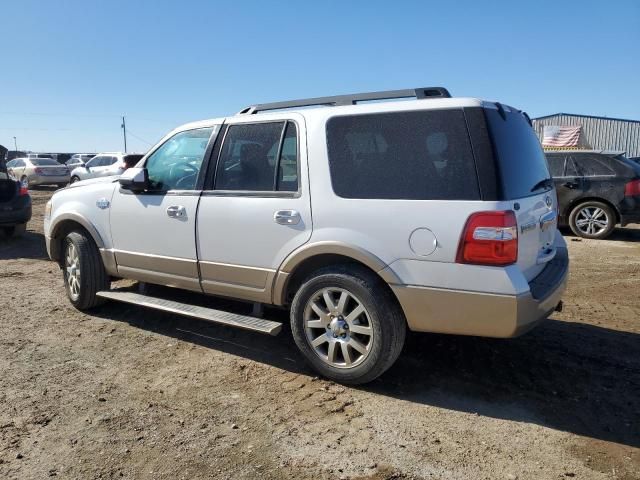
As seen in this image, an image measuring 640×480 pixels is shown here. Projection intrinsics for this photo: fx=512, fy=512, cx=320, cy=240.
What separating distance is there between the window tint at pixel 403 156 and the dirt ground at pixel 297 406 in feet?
4.59

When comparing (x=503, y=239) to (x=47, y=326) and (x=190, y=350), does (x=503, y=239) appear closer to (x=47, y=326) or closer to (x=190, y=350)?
(x=190, y=350)

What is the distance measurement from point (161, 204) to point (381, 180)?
2085mm

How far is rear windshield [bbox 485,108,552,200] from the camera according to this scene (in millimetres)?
3113

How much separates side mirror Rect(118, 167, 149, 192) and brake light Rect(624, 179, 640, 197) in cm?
863

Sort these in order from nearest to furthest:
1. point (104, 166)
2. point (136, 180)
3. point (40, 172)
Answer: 1. point (136, 180)
2. point (104, 166)
3. point (40, 172)

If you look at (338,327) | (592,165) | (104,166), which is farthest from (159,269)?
(104,166)

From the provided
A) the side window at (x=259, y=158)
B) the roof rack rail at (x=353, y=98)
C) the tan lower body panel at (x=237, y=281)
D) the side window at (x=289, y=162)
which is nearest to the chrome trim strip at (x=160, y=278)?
the tan lower body panel at (x=237, y=281)

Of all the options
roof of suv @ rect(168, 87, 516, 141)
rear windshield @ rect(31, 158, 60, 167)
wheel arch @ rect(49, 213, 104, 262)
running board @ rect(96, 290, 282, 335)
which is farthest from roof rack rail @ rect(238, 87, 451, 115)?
rear windshield @ rect(31, 158, 60, 167)

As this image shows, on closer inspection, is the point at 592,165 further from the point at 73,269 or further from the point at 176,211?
the point at 73,269

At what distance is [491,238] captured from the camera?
2988 millimetres

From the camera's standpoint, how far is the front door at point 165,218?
4.32 metres

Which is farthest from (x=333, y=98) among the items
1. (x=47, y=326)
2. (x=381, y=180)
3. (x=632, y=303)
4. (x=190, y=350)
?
(x=632, y=303)

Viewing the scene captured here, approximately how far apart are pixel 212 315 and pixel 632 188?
855 cm

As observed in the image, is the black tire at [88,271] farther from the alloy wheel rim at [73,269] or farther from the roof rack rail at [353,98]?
the roof rack rail at [353,98]
